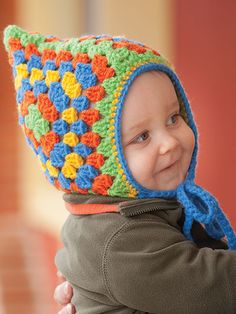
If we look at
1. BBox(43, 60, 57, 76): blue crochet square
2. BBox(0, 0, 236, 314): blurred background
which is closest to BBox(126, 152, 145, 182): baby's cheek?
BBox(43, 60, 57, 76): blue crochet square

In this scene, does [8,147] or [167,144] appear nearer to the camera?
[167,144]

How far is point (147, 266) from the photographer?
0.90m

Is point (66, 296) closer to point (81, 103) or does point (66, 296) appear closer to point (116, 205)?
point (116, 205)

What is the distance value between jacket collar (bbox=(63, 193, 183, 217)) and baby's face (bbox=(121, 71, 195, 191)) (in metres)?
0.03

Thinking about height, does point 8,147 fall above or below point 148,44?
below

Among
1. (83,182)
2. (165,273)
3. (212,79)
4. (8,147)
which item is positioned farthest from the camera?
(8,147)

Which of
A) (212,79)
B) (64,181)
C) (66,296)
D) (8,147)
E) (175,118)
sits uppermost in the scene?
(175,118)

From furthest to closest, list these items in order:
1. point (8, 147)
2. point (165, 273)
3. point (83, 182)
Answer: point (8, 147) → point (83, 182) → point (165, 273)

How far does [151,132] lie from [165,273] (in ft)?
0.81

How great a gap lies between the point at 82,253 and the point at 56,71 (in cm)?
33

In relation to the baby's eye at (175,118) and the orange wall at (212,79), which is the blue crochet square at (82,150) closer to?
the baby's eye at (175,118)

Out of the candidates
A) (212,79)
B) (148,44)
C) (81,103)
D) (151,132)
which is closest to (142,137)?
(151,132)

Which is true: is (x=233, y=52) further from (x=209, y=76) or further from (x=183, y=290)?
(x=183, y=290)

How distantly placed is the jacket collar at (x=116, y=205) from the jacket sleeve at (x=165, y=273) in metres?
0.03
